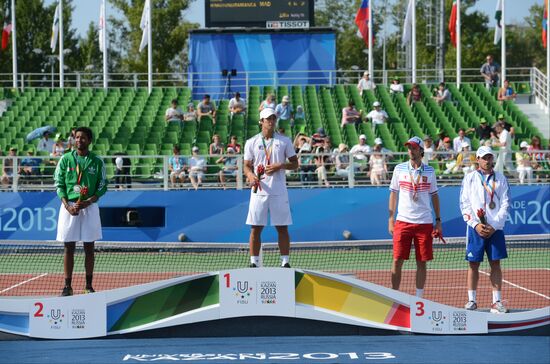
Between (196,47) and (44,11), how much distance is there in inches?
1273

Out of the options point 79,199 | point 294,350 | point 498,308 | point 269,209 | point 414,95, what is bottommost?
point 294,350

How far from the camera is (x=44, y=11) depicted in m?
63.8

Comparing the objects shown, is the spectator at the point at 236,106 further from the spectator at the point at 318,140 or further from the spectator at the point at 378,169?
the spectator at the point at 378,169

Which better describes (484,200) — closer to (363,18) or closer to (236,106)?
(236,106)

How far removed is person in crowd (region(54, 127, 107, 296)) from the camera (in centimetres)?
1148

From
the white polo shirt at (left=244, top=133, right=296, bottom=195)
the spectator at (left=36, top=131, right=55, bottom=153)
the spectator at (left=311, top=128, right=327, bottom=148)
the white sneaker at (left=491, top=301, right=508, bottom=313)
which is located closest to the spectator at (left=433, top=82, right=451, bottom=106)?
the spectator at (left=311, top=128, right=327, bottom=148)

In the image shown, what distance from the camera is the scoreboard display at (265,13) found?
33312 millimetres

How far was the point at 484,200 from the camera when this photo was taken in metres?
11.4

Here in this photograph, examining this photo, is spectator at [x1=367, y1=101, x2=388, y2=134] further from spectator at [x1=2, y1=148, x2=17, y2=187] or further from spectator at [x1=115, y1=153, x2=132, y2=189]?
spectator at [x1=2, y1=148, x2=17, y2=187]

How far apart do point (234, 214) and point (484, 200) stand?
10.7m

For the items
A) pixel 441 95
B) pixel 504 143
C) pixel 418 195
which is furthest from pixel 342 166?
pixel 418 195

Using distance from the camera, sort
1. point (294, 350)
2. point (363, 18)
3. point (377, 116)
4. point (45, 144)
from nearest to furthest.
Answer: point (294, 350), point (45, 144), point (377, 116), point (363, 18)

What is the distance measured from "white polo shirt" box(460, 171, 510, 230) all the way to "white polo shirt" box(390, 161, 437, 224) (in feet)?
1.26

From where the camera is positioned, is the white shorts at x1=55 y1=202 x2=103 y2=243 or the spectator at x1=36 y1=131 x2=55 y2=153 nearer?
the white shorts at x1=55 y1=202 x2=103 y2=243
